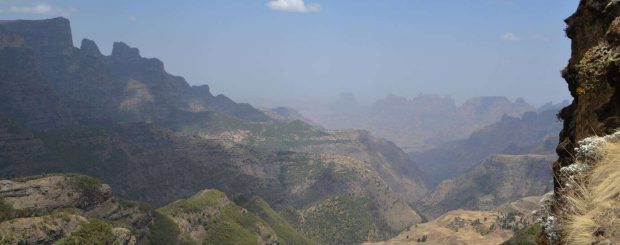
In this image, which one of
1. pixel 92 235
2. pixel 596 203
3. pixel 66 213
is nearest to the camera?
pixel 596 203

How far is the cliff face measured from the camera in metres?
16.1

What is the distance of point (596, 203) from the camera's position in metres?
12.6

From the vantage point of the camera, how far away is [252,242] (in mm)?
193500

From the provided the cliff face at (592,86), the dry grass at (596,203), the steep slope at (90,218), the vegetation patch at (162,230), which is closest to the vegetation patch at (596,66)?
the cliff face at (592,86)

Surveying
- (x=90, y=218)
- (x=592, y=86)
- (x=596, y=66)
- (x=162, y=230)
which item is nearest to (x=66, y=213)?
(x=90, y=218)

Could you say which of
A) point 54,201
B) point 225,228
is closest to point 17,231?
point 54,201

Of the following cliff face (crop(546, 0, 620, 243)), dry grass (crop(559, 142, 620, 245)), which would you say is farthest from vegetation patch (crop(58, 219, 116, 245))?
dry grass (crop(559, 142, 620, 245))

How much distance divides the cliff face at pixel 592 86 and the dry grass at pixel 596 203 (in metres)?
0.45

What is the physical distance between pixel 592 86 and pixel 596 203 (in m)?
6.34

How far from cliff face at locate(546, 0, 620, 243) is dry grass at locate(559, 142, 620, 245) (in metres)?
0.45

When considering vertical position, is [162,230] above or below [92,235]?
below

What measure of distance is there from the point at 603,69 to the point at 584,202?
→ 6.05 m

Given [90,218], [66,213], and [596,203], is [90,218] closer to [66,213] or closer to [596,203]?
[66,213]

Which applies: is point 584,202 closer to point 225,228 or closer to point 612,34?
point 612,34
